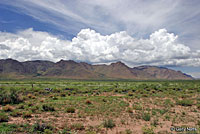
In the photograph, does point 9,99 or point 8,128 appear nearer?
point 8,128

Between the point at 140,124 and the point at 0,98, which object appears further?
the point at 0,98

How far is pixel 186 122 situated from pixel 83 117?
890 cm

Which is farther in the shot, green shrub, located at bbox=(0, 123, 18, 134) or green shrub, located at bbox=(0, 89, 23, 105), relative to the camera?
green shrub, located at bbox=(0, 89, 23, 105)

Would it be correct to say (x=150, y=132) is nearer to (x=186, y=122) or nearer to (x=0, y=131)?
(x=186, y=122)

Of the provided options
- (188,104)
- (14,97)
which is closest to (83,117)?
(14,97)

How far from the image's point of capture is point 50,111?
1502cm

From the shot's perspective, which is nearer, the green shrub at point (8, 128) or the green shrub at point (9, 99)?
the green shrub at point (8, 128)

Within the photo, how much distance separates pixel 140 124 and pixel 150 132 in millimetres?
2126

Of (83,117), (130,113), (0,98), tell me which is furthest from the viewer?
(0,98)

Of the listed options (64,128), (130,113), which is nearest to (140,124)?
(130,113)

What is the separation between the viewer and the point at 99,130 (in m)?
10.2

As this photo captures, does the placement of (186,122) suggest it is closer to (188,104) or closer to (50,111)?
(188,104)

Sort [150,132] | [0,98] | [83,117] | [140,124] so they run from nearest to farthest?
[150,132], [140,124], [83,117], [0,98]

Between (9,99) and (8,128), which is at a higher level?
(9,99)
